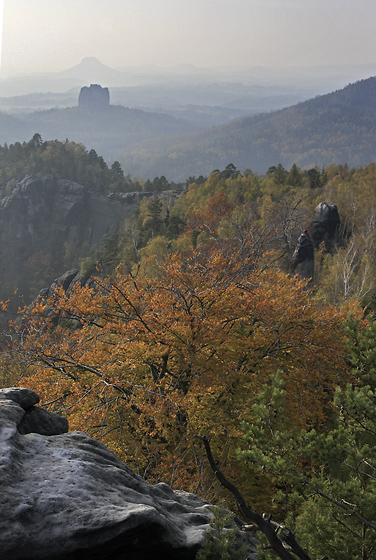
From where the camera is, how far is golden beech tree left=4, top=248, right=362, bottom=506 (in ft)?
43.9

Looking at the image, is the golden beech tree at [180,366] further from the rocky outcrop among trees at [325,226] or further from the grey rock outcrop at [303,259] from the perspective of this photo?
the rocky outcrop among trees at [325,226]

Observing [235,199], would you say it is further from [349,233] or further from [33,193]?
[33,193]

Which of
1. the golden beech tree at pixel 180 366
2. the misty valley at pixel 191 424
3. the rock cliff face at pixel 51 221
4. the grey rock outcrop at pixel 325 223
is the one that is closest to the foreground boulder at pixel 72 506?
the misty valley at pixel 191 424

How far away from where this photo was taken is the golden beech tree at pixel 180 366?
13367mm

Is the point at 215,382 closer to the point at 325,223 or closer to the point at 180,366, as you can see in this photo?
the point at 180,366

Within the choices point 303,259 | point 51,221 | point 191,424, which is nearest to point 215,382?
point 191,424

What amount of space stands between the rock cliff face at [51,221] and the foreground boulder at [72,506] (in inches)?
4875

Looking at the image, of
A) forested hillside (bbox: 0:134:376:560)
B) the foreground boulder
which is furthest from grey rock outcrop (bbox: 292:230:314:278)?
the foreground boulder

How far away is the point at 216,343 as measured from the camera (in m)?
15.1

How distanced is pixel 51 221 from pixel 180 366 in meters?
134

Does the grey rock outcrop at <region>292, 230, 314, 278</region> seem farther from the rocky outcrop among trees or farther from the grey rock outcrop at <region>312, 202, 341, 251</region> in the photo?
the grey rock outcrop at <region>312, 202, 341, 251</region>

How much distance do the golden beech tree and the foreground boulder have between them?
21.6 feet

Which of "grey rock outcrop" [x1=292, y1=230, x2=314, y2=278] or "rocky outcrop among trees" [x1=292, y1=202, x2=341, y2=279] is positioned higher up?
"rocky outcrop among trees" [x1=292, y1=202, x2=341, y2=279]

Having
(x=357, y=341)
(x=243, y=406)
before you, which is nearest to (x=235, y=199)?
(x=243, y=406)
